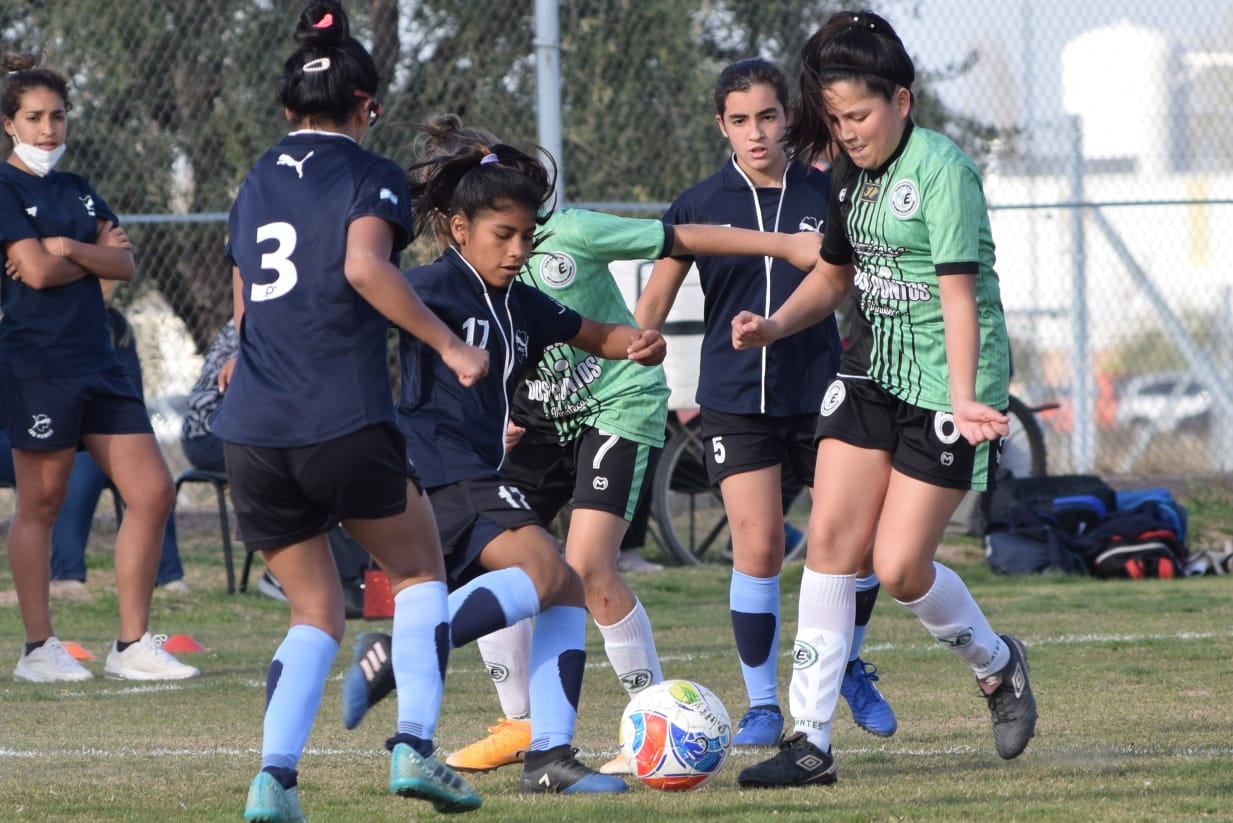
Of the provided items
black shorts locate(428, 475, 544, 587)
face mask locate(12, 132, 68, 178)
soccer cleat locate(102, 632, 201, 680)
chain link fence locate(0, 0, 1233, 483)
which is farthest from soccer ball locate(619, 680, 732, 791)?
chain link fence locate(0, 0, 1233, 483)

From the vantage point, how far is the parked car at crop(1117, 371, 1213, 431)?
12891mm

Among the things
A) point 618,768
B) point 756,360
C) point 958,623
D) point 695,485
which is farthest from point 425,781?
point 695,485

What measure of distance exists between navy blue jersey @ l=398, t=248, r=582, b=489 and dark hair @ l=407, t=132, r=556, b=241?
130mm

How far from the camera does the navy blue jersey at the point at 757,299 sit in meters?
5.69

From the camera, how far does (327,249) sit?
389 cm

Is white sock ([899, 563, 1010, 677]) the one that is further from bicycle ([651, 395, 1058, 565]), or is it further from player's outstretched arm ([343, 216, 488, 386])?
bicycle ([651, 395, 1058, 565])

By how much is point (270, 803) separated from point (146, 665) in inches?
143

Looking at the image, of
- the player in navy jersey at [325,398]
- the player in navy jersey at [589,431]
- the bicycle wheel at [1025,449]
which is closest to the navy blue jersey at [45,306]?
the player in navy jersey at [589,431]

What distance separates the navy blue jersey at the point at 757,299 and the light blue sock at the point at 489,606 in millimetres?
1487

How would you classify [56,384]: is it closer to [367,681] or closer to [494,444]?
[494,444]

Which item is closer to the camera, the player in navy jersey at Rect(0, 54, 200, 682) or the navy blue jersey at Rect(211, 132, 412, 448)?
the navy blue jersey at Rect(211, 132, 412, 448)

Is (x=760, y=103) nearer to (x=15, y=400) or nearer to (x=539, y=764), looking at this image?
(x=539, y=764)

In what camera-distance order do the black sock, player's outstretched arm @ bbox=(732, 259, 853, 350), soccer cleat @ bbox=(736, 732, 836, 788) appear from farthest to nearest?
player's outstretched arm @ bbox=(732, 259, 853, 350) → soccer cleat @ bbox=(736, 732, 836, 788) → the black sock

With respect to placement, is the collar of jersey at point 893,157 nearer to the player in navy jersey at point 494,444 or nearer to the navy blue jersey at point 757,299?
the player in navy jersey at point 494,444
